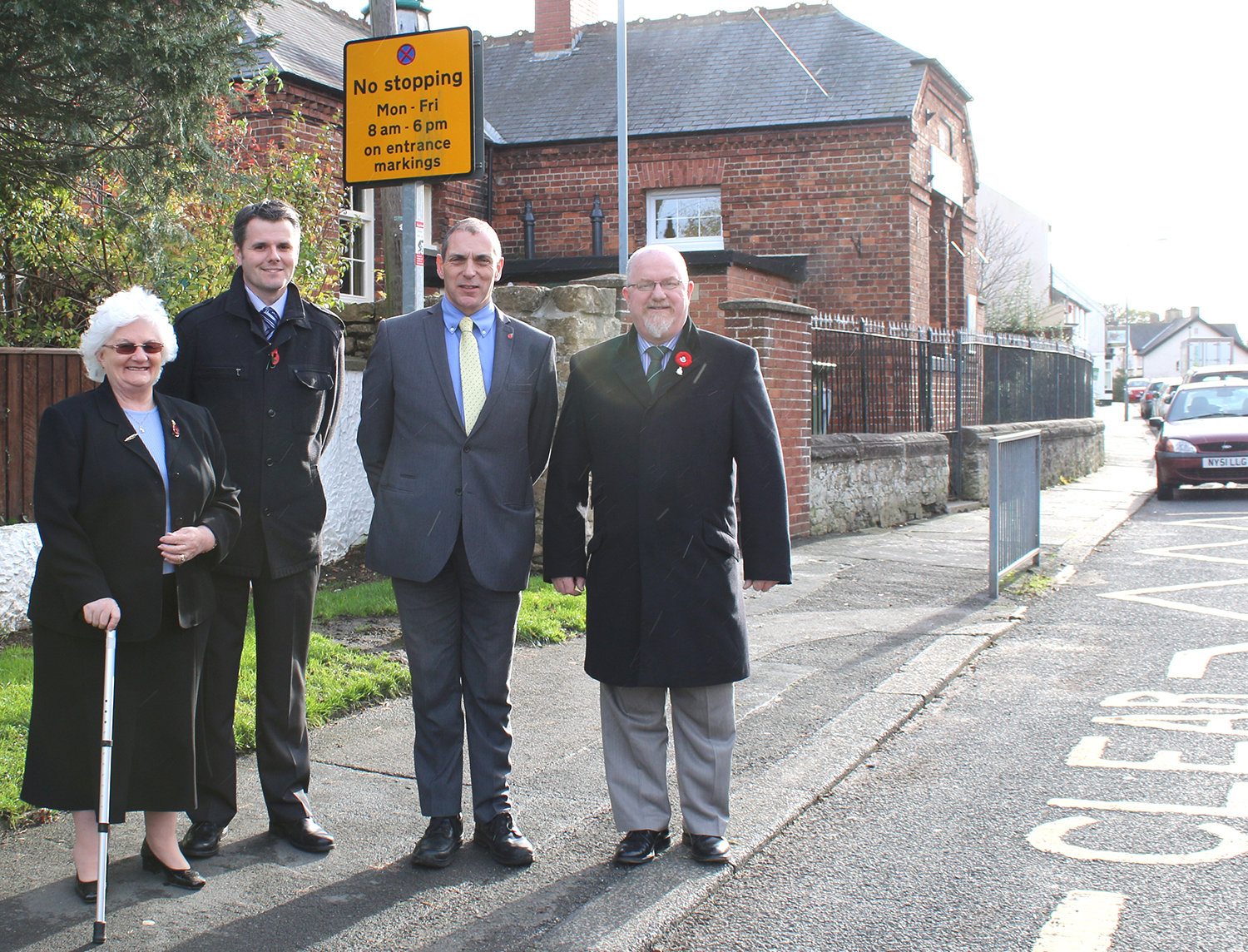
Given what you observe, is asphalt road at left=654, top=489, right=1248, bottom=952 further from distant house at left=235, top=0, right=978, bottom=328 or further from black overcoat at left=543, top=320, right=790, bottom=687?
distant house at left=235, top=0, right=978, bottom=328

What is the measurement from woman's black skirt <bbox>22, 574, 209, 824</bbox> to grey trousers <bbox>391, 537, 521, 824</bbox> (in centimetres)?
73

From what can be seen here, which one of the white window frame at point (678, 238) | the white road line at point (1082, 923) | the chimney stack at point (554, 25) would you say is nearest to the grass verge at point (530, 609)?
the white road line at point (1082, 923)

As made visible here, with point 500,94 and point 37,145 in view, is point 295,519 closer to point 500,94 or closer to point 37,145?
point 37,145

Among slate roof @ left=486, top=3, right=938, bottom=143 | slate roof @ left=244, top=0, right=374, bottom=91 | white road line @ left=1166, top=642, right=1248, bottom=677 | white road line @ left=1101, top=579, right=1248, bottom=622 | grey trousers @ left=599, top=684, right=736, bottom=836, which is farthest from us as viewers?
slate roof @ left=486, top=3, right=938, bottom=143

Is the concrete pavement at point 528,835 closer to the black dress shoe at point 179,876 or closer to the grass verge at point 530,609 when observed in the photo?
the black dress shoe at point 179,876

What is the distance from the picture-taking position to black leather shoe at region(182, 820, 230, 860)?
3561 mm

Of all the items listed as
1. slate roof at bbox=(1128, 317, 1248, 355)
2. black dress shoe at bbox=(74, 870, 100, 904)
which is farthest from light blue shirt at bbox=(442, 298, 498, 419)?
slate roof at bbox=(1128, 317, 1248, 355)

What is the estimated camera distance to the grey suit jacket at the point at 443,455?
12.0 feet

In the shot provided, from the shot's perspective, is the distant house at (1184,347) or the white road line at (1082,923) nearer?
the white road line at (1082,923)

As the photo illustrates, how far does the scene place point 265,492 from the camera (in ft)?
12.1

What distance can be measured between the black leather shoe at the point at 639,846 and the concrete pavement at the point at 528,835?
0.04 meters

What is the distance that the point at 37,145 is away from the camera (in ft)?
20.6

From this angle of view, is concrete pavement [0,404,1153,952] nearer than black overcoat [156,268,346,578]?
Yes

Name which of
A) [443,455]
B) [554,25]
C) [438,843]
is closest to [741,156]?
[554,25]
